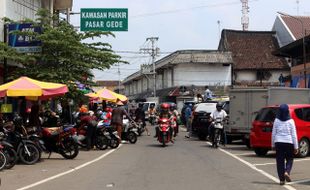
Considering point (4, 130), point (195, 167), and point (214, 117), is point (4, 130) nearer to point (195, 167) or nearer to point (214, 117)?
point (195, 167)

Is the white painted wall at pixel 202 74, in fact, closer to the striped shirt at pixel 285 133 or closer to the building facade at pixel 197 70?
the building facade at pixel 197 70

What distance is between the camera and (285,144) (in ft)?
39.0

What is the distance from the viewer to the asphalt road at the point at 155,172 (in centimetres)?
1159

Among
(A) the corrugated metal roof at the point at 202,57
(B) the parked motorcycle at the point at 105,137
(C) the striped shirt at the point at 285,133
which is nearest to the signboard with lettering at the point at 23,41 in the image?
(B) the parked motorcycle at the point at 105,137

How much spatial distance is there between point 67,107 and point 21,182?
612 inches

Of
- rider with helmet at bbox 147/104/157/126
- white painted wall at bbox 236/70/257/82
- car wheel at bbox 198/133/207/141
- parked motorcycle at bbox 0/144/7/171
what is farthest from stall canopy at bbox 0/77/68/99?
white painted wall at bbox 236/70/257/82

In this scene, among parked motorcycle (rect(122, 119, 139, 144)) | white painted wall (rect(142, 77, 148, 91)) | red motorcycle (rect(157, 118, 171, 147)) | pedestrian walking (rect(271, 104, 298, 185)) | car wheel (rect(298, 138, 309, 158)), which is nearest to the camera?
pedestrian walking (rect(271, 104, 298, 185))

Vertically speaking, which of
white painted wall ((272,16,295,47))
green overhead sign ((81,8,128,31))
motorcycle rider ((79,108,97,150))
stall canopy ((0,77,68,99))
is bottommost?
motorcycle rider ((79,108,97,150))

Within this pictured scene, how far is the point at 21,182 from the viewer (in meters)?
12.2

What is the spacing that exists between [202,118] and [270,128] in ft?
29.4

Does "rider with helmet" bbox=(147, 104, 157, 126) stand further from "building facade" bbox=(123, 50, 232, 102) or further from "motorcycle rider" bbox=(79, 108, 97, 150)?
"motorcycle rider" bbox=(79, 108, 97, 150)

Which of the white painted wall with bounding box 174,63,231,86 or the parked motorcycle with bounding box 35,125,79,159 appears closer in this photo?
the parked motorcycle with bounding box 35,125,79,159

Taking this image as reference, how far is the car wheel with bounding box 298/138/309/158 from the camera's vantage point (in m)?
18.2

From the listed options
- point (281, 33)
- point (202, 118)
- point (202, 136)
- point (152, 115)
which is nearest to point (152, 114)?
point (152, 115)
